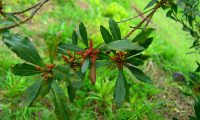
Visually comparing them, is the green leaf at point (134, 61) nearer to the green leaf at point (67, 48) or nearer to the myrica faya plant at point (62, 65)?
the myrica faya plant at point (62, 65)

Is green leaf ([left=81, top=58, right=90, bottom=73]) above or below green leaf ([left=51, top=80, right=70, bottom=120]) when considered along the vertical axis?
above

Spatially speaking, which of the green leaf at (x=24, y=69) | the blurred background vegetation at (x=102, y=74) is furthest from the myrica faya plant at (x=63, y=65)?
the blurred background vegetation at (x=102, y=74)

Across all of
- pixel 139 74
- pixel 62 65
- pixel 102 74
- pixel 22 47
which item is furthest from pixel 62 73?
pixel 102 74

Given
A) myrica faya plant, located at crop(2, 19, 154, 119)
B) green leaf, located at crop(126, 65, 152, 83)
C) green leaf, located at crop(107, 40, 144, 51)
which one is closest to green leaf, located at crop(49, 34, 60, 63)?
myrica faya plant, located at crop(2, 19, 154, 119)

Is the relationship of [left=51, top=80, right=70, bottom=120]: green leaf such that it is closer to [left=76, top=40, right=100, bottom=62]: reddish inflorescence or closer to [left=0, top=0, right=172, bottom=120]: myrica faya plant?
[left=0, top=0, right=172, bottom=120]: myrica faya plant

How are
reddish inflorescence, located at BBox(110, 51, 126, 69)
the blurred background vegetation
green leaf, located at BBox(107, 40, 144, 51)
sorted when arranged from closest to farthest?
green leaf, located at BBox(107, 40, 144, 51), reddish inflorescence, located at BBox(110, 51, 126, 69), the blurred background vegetation

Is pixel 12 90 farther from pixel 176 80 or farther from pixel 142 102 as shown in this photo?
pixel 176 80
